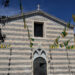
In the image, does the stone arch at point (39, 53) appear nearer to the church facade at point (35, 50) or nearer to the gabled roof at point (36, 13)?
the church facade at point (35, 50)

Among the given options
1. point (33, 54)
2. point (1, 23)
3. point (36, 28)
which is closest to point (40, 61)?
point (33, 54)

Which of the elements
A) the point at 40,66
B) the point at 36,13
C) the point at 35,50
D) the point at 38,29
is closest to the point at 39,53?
the point at 35,50

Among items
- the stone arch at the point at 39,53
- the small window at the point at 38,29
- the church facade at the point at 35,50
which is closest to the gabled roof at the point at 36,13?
the church facade at the point at 35,50

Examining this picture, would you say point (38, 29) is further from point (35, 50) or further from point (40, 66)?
point (40, 66)

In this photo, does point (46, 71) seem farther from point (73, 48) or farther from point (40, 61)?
point (73, 48)

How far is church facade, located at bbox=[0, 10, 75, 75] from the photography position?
12.9m

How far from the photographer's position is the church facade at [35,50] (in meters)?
12.9

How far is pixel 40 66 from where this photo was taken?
1357 cm

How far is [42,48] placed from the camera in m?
13.8

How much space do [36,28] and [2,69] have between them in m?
4.37

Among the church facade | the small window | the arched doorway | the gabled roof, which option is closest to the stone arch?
the church facade

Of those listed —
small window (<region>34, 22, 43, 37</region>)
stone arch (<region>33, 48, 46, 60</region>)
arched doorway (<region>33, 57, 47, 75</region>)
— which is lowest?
arched doorway (<region>33, 57, 47, 75</region>)

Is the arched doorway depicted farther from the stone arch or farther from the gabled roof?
the gabled roof

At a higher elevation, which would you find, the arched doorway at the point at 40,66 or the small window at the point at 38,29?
the small window at the point at 38,29
